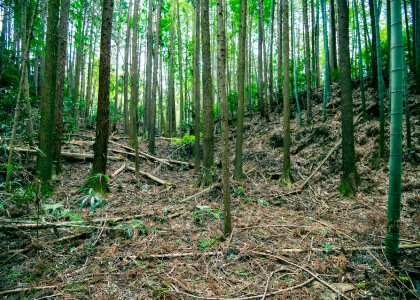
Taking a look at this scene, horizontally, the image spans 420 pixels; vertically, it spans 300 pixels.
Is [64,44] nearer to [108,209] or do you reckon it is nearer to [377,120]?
[108,209]

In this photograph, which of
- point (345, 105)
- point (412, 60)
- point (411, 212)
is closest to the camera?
point (411, 212)

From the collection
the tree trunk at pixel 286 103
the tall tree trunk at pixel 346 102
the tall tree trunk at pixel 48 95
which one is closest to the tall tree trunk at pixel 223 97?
the tree trunk at pixel 286 103

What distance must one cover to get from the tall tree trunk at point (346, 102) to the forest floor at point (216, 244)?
36 centimetres

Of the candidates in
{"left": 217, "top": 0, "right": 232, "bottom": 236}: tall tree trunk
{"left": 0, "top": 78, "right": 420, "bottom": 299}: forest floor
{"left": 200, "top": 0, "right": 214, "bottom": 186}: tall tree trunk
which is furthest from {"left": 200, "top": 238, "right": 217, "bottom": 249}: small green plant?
{"left": 200, "top": 0, "right": 214, "bottom": 186}: tall tree trunk

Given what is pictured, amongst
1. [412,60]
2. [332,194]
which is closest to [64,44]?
[332,194]

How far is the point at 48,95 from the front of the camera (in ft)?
16.7

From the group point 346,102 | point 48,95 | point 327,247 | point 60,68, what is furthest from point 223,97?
point 60,68

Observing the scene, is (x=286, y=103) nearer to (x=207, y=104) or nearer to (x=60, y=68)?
(x=207, y=104)

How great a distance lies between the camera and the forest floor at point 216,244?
94.1 inches

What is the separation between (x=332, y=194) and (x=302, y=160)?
2.18 meters

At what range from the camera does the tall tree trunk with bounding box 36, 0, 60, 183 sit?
16.3 feet

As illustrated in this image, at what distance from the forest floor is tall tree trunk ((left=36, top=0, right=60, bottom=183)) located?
26.9 inches

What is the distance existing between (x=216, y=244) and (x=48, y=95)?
16.6 ft

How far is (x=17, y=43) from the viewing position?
11.9 meters
